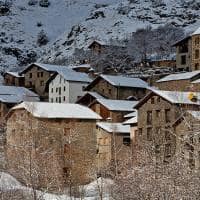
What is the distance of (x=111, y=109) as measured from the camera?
58844mm

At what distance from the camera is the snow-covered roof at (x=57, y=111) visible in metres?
50.5

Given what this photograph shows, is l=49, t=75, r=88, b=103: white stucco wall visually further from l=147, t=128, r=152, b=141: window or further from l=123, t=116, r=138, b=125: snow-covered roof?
l=147, t=128, r=152, b=141: window

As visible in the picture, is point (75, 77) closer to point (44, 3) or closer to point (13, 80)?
point (13, 80)

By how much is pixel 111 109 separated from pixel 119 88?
1176cm

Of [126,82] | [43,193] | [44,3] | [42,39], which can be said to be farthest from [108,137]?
[44,3]

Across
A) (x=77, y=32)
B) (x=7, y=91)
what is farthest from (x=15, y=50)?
(x=7, y=91)

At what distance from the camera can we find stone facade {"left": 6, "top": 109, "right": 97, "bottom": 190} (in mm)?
41256

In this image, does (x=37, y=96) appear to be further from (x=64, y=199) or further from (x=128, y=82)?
(x=64, y=199)

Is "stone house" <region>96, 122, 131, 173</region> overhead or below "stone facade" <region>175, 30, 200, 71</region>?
below

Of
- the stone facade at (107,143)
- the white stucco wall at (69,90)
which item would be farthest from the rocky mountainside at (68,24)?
the stone facade at (107,143)

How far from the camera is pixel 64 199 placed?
33.8 meters

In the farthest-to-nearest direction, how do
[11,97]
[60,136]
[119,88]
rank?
[11,97] → [119,88] → [60,136]

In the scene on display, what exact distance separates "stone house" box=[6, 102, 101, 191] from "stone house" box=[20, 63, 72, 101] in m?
28.9

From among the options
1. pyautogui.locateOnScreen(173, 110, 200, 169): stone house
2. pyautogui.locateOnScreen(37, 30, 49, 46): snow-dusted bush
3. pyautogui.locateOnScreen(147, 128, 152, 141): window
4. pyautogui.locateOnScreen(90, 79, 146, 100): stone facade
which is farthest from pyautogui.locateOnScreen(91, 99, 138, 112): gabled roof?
pyautogui.locateOnScreen(37, 30, 49, 46): snow-dusted bush
